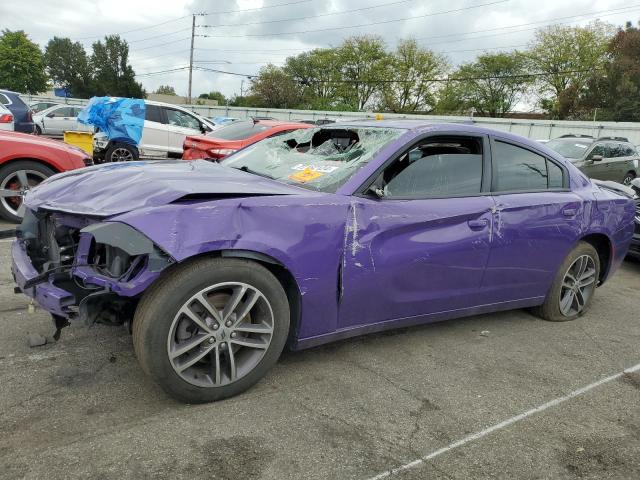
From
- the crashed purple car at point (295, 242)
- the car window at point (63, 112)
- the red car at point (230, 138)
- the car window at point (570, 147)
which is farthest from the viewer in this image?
the car window at point (63, 112)

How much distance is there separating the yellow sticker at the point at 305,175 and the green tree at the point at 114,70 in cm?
8096

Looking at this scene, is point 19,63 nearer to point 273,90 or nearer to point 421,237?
point 273,90

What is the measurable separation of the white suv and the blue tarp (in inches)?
6.4

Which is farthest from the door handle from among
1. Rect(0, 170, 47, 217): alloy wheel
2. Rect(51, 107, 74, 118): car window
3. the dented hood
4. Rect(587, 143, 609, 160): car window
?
Rect(51, 107, 74, 118): car window

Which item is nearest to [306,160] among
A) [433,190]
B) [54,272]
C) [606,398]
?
[433,190]

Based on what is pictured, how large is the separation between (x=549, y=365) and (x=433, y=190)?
1.44 m

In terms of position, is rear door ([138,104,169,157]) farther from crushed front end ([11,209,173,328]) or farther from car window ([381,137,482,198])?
car window ([381,137,482,198])

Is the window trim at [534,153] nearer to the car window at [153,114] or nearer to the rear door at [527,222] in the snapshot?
the rear door at [527,222]

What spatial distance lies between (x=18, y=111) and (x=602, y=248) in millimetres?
10935

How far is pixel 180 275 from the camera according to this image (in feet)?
8.16

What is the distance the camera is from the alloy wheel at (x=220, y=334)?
2.56 m

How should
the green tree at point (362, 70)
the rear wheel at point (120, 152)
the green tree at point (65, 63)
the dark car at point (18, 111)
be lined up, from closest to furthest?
the dark car at point (18, 111)
the rear wheel at point (120, 152)
the green tree at point (362, 70)
the green tree at point (65, 63)

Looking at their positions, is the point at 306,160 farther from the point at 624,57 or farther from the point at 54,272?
the point at 624,57

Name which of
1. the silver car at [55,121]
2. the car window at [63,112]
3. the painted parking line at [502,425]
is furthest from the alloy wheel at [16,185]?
the car window at [63,112]
